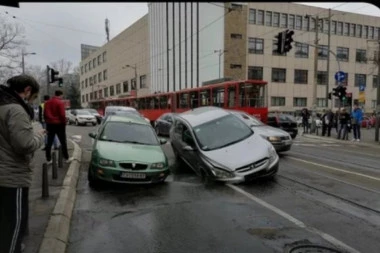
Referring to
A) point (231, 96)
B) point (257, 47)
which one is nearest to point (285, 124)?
point (231, 96)

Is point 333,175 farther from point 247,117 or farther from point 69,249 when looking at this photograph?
point 69,249

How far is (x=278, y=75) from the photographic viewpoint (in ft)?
197

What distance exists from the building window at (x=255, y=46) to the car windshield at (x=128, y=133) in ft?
158

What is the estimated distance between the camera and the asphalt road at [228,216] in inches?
212

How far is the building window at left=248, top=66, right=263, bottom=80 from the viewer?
188ft

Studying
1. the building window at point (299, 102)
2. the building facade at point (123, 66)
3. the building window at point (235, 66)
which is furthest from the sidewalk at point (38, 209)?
the building facade at point (123, 66)

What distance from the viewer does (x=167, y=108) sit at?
111 feet

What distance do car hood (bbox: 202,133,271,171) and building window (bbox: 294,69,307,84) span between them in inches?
2110

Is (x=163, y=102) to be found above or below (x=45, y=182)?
above

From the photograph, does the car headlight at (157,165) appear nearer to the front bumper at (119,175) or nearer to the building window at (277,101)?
the front bumper at (119,175)

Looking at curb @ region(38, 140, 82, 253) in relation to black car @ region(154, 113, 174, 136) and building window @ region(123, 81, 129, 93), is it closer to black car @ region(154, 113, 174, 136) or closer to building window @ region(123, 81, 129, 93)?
black car @ region(154, 113, 174, 136)

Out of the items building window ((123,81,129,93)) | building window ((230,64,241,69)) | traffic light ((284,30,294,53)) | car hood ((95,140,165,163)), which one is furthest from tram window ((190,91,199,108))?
building window ((123,81,129,93))

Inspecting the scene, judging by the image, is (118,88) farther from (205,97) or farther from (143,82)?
(205,97)

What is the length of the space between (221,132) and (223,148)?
0.87 meters
